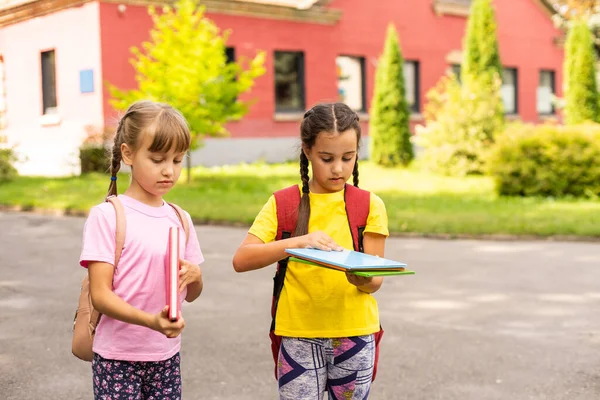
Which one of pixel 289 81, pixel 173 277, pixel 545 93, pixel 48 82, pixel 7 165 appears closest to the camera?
pixel 173 277

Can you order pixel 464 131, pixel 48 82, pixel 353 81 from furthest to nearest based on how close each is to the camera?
pixel 353 81 < pixel 48 82 < pixel 464 131

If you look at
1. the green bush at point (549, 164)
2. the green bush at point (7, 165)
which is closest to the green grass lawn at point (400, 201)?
the green bush at point (7, 165)

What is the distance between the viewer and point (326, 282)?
3076 mm

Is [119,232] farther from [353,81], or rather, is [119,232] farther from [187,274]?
[353,81]

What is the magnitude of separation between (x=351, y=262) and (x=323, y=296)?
21.3 inches

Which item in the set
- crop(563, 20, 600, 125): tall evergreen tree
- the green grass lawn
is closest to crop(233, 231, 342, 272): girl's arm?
the green grass lawn

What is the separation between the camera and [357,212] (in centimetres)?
312

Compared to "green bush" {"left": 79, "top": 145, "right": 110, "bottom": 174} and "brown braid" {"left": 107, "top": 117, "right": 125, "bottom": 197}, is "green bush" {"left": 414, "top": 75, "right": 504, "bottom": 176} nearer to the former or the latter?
"green bush" {"left": 79, "top": 145, "right": 110, "bottom": 174}

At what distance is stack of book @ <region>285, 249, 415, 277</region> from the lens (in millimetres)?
2512

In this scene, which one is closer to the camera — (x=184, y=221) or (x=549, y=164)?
(x=184, y=221)

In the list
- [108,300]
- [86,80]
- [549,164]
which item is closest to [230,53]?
[86,80]

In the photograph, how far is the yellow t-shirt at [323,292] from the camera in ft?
10.1

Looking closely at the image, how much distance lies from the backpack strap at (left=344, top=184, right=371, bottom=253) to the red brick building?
58.4 ft

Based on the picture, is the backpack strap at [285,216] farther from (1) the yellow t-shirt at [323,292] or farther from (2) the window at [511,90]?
(2) the window at [511,90]
